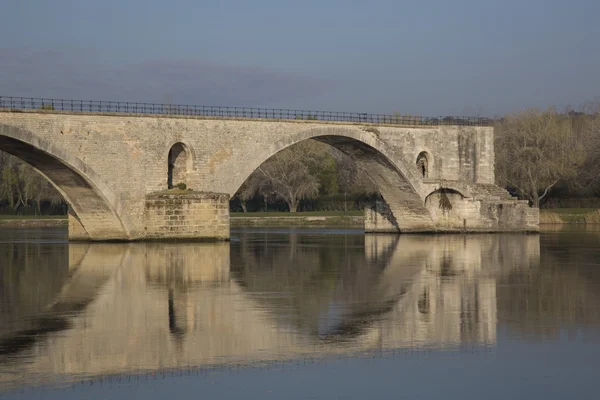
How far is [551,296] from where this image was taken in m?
19.2

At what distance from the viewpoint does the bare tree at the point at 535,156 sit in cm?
6594

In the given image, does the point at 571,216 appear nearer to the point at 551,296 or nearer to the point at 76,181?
the point at 76,181

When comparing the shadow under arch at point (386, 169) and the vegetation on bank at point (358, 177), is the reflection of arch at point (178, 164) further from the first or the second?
the vegetation on bank at point (358, 177)

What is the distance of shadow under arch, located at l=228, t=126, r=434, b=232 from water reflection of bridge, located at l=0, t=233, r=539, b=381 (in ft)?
51.5

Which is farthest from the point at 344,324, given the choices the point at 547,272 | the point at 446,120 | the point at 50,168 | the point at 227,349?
the point at 446,120

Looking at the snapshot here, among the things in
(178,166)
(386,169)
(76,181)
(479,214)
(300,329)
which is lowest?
(300,329)

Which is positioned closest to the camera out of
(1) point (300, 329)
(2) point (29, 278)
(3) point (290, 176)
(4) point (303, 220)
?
(1) point (300, 329)

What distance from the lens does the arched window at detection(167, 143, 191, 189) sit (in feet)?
138

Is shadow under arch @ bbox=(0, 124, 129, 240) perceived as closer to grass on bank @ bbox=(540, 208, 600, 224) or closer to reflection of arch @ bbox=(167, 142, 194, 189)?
reflection of arch @ bbox=(167, 142, 194, 189)

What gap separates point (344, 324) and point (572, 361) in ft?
14.3

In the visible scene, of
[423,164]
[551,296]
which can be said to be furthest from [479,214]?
[551,296]

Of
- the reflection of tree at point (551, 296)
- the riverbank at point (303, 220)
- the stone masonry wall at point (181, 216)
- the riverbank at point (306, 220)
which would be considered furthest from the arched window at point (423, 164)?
the reflection of tree at point (551, 296)

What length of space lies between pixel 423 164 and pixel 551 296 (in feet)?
112

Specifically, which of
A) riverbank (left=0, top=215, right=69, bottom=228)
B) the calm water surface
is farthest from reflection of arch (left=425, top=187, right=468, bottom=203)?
riverbank (left=0, top=215, right=69, bottom=228)
